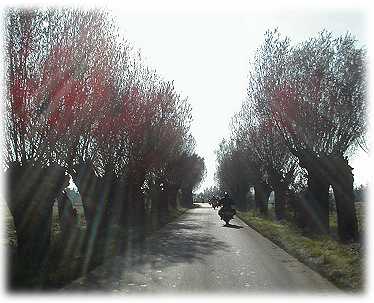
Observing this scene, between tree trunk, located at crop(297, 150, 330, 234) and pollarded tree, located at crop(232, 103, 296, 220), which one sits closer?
tree trunk, located at crop(297, 150, 330, 234)

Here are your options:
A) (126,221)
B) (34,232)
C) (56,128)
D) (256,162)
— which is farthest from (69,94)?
(256,162)

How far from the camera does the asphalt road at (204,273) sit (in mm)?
8352

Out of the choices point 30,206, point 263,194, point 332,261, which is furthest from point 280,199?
point 30,206

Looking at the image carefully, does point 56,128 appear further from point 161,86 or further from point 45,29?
point 161,86

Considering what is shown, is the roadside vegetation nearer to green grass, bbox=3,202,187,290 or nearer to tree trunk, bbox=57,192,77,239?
green grass, bbox=3,202,187,290

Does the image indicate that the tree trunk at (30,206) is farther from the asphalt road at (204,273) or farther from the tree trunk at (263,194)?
the tree trunk at (263,194)

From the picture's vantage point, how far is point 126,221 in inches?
1019

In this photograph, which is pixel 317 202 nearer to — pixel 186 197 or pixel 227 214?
pixel 227 214

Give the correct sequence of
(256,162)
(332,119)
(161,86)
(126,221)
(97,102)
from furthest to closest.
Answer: (256,162)
(126,221)
(161,86)
(332,119)
(97,102)

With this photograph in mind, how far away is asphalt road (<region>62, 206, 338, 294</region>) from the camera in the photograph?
8352 mm

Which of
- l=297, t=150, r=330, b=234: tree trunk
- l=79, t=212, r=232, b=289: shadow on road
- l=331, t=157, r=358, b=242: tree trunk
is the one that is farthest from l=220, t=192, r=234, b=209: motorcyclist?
l=79, t=212, r=232, b=289: shadow on road

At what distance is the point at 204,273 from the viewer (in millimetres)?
10070

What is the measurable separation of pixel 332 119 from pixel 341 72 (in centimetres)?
208

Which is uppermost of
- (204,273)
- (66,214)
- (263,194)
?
(263,194)
